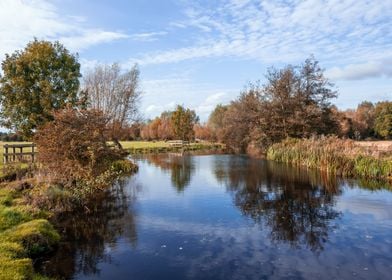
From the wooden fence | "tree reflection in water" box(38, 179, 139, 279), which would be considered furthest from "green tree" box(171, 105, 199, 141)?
"tree reflection in water" box(38, 179, 139, 279)

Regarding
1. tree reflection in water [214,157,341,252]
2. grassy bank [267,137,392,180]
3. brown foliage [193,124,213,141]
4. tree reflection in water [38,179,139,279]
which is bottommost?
tree reflection in water [38,179,139,279]

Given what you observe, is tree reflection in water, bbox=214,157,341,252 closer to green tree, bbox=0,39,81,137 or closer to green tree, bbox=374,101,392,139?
green tree, bbox=0,39,81,137

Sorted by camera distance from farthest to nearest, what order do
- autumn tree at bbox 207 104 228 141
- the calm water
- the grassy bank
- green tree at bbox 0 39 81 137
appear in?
autumn tree at bbox 207 104 228 141, green tree at bbox 0 39 81 137, the grassy bank, the calm water

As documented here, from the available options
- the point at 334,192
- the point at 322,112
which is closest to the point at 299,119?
the point at 322,112

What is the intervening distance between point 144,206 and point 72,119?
5.16 m

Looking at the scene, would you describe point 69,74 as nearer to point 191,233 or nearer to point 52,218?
point 52,218

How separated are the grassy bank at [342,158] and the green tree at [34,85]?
19.8m

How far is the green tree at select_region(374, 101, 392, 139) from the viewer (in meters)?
69.3

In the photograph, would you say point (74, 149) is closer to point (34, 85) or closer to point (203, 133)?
point (34, 85)

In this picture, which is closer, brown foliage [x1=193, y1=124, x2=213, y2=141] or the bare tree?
the bare tree

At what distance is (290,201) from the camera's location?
16.7m

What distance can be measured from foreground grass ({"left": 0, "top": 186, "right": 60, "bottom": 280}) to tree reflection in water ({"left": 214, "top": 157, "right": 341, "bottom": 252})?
22.3ft

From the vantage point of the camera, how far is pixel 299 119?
41.8 metres

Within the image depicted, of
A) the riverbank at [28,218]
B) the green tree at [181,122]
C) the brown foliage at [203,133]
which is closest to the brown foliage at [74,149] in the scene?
the riverbank at [28,218]
